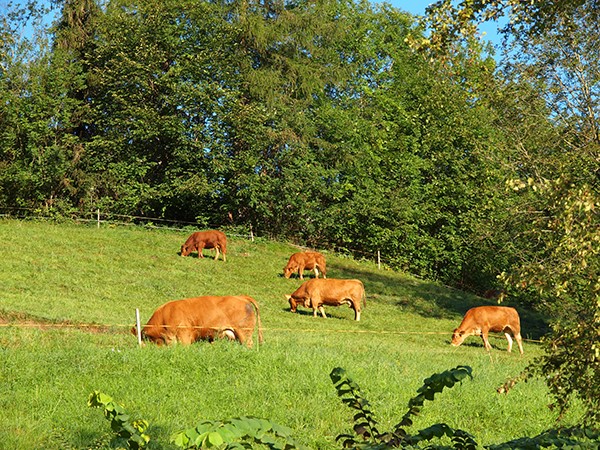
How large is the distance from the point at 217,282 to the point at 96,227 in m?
10.3

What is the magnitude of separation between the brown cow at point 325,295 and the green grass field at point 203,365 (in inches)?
22.5

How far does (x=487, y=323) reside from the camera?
901 inches

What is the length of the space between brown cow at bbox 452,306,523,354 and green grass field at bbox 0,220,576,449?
48 centimetres

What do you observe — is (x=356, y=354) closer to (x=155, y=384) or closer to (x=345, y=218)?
(x=155, y=384)

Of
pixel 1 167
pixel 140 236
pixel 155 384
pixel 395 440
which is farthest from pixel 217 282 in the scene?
pixel 395 440

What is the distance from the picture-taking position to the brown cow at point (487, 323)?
22.6 m

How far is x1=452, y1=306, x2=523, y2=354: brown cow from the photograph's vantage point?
74.2ft

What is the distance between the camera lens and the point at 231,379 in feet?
36.7

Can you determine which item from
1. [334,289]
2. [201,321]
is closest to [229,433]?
[201,321]

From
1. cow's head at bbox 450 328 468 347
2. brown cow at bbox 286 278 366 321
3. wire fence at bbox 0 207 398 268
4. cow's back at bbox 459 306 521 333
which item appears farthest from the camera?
wire fence at bbox 0 207 398 268

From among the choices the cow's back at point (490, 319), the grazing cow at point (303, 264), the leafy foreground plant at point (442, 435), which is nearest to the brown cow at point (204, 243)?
the grazing cow at point (303, 264)

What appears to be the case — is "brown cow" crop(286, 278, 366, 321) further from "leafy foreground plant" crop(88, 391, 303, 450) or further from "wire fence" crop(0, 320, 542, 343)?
"leafy foreground plant" crop(88, 391, 303, 450)

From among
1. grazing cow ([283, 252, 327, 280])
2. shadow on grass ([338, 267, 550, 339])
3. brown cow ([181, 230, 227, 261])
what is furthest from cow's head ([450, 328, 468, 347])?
brown cow ([181, 230, 227, 261])

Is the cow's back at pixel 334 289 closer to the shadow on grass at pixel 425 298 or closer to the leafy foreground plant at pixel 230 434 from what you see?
the shadow on grass at pixel 425 298
